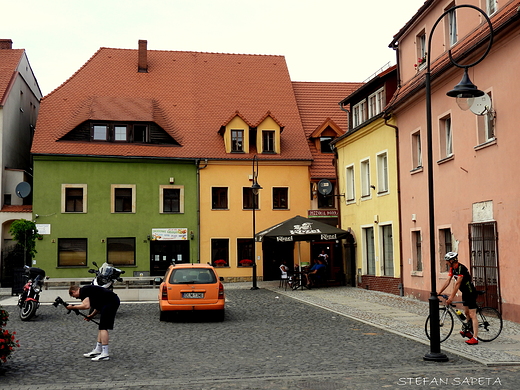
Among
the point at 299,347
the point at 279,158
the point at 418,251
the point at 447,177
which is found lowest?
the point at 299,347

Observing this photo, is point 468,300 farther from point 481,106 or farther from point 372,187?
point 372,187

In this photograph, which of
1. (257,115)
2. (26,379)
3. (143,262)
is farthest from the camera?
(257,115)

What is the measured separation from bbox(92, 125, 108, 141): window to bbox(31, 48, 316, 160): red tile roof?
42 centimetres

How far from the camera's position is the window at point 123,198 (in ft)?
115

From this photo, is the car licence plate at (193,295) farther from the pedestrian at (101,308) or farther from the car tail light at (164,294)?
the pedestrian at (101,308)

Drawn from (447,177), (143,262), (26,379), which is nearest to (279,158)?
(143,262)

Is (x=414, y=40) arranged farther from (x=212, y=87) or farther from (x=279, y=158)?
(x=212, y=87)

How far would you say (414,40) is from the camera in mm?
22719

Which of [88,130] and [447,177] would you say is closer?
[447,177]

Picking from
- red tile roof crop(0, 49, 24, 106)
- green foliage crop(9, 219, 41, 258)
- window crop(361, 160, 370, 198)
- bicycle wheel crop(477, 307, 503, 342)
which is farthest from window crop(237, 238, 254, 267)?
bicycle wheel crop(477, 307, 503, 342)

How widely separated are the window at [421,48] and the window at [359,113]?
229 inches

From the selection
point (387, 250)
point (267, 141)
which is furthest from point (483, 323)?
point (267, 141)

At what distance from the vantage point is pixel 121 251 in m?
34.8

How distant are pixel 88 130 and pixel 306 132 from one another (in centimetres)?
1241
